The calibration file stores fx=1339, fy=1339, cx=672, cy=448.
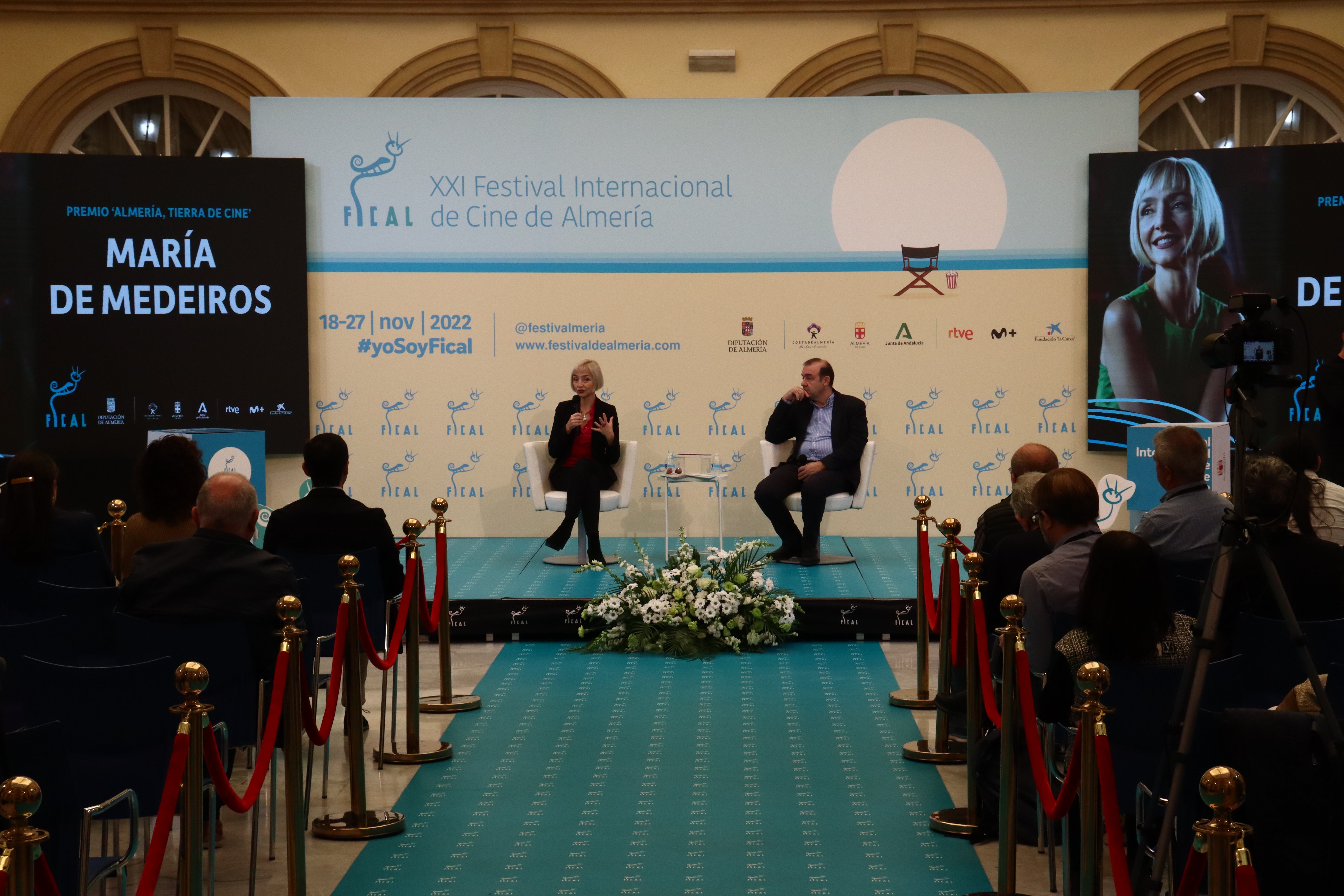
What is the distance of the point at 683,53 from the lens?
9.88 meters

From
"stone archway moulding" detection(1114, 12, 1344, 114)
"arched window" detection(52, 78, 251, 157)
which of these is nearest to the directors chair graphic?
"stone archway moulding" detection(1114, 12, 1344, 114)

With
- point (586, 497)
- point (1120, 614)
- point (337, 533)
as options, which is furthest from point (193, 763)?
point (586, 497)

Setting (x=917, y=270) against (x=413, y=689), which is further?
(x=917, y=270)

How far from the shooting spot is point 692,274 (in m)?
9.27

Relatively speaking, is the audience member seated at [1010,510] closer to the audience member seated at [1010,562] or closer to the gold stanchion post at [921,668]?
the audience member seated at [1010,562]

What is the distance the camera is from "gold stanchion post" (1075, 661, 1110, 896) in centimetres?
242

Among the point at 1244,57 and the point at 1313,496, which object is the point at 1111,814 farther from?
the point at 1244,57

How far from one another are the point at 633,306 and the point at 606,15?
2.29 m

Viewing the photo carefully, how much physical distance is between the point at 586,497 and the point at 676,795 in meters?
3.97

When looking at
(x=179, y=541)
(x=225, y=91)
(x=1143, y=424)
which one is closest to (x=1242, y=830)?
(x=179, y=541)

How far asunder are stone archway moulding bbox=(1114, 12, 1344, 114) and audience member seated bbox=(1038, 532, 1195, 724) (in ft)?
24.7

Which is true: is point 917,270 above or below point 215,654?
above

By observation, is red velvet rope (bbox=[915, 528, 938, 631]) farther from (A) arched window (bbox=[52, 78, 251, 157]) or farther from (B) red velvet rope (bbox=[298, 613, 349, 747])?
(A) arched window (bbox=[52, 78, 251, 157])

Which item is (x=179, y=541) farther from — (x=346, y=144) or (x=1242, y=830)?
(x=346, y=144)
